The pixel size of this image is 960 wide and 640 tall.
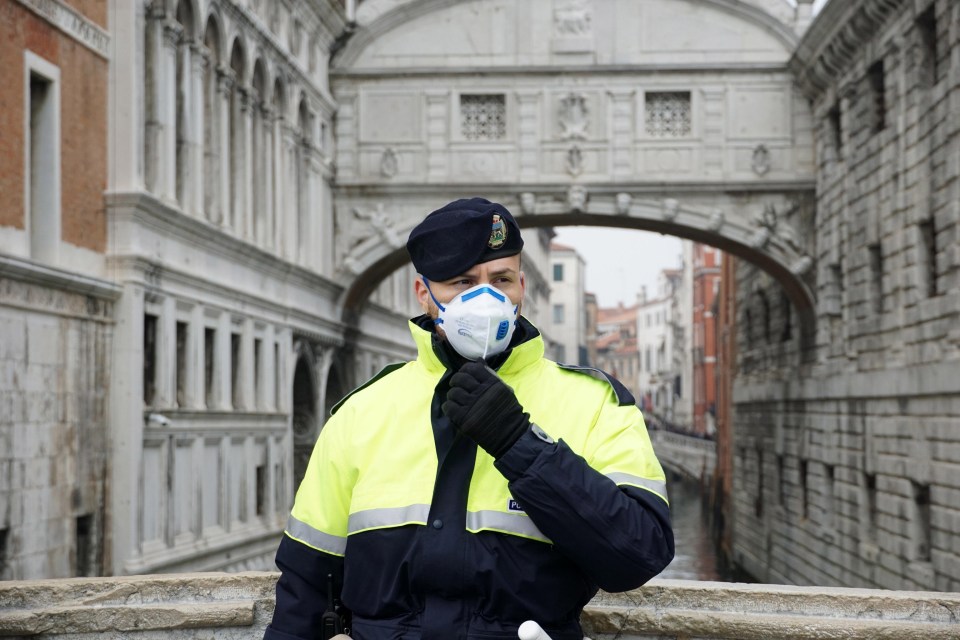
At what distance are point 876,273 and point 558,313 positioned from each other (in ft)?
209

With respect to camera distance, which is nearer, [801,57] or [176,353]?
[176,353]

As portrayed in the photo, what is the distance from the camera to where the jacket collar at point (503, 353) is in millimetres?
3270

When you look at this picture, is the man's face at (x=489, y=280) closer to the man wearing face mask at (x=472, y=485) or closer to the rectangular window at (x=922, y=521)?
the man wearing face mask at (x=472, y=485)

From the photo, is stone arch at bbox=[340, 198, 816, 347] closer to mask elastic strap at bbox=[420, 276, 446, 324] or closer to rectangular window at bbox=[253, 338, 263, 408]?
rectangular window at bbox=[253, 338, 263, 408]

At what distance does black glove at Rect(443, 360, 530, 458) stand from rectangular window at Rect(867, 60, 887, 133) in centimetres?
1684

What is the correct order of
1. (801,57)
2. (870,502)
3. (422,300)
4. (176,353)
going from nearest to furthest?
1. (422,300)
2. (176,353)
3. (870,502)
4. (801,57)

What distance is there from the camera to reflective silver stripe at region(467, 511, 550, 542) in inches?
121

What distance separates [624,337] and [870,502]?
105162 mm

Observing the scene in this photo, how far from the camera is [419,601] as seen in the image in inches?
123

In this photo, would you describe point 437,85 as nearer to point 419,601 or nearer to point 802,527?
point 802,527

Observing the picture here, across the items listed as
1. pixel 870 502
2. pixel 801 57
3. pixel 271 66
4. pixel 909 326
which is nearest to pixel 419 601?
pixel 909 326

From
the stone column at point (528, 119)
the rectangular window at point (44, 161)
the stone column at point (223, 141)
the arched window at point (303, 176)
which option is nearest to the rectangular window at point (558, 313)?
the stone column at point (528, 119)

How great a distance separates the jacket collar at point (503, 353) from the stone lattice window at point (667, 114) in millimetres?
19925

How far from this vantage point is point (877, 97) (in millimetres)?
18781
